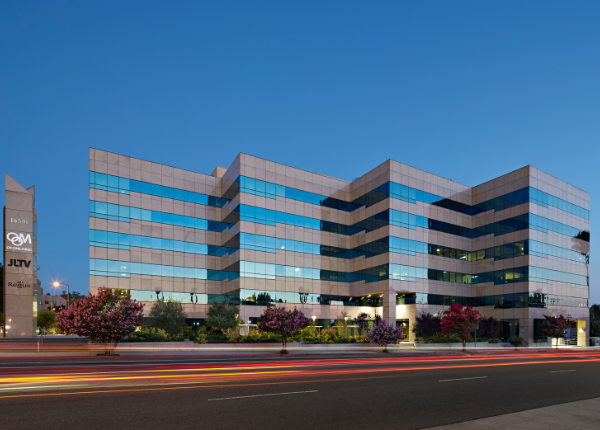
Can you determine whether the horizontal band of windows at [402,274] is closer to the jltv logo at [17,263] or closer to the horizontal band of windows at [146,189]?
the horizontal band of windows at [146,189]

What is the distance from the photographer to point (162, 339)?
34344 mm

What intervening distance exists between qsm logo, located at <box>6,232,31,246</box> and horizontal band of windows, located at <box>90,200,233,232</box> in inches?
425

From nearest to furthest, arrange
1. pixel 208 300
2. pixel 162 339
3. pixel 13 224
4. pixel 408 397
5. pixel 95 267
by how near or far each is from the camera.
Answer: pixel 408 397 → pixel 162 339 → pixel 95 267 → pixel 13 224 → pixel 208 300

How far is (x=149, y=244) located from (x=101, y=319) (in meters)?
25.7

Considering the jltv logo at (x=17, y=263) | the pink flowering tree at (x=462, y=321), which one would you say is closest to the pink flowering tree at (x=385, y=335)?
the pink flowering tree at (x=462, y=321)

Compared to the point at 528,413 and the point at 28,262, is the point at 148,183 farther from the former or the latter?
the point at 528,413

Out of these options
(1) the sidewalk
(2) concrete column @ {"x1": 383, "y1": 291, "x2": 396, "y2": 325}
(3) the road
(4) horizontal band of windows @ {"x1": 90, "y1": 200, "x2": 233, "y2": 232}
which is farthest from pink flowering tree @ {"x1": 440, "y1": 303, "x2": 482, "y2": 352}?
(1) the sidewalk

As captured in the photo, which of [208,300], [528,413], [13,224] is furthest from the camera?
[208,300]

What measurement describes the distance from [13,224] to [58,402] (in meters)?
51.0

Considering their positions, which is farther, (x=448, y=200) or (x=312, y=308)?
(x=448, y=200)

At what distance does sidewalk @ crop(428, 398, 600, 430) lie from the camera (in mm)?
8725

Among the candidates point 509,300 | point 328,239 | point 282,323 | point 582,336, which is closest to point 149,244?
point 328,239

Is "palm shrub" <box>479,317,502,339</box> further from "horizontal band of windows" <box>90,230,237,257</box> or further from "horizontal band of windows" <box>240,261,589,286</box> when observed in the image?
"horizontal band of windows" <box>90,230,237,257</box>

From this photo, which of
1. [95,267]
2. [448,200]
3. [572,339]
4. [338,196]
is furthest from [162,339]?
[572,339]
